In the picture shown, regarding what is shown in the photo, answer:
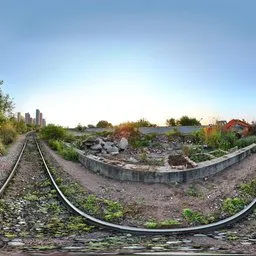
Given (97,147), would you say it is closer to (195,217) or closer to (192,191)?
(192,191)

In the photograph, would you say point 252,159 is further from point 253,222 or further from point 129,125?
point 129,125

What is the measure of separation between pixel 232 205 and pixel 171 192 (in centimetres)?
232

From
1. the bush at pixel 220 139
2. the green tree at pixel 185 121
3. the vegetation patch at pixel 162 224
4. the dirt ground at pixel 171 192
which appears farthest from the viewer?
the green tree at pixel 185 121

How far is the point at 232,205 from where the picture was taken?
9859 mm

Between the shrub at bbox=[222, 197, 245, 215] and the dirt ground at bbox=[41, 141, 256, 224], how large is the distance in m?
0.24

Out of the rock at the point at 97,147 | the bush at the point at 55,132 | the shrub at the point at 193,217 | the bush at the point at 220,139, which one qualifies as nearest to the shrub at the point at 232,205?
the shrub at the point at 193,217

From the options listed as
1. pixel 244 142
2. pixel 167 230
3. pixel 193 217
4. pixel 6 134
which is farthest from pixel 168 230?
pixel 6 134

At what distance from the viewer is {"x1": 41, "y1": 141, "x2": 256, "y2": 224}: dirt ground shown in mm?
9781

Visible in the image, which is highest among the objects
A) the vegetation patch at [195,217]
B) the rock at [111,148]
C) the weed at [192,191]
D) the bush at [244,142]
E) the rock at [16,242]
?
the bush at [244,142]

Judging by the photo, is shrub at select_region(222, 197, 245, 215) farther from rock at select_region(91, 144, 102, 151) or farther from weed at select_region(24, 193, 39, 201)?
rock at select_region(91, 144, 102, 151)

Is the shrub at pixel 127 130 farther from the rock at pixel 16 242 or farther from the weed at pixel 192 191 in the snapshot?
the rock at pixel 16 242

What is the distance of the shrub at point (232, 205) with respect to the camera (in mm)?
9472

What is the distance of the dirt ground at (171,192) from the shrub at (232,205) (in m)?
0.24

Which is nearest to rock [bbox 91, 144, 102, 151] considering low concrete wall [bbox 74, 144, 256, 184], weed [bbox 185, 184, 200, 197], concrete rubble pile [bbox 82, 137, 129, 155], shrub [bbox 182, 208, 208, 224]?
concrete rubble pile [bbox 82, 137, 129, 155]
